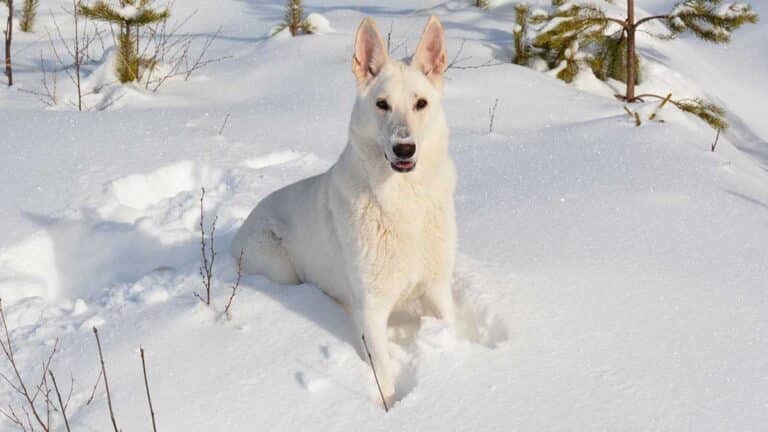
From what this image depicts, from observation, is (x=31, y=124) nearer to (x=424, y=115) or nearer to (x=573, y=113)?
(x=424, y=115)

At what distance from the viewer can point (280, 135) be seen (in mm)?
5703

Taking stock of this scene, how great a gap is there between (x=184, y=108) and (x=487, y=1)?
5087mm

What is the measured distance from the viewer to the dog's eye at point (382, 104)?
9.32 feet

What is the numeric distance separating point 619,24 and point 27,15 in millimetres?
7877

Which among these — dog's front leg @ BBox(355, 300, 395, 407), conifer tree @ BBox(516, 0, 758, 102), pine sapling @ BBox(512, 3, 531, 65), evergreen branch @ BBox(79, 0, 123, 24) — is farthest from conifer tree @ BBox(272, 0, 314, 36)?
dog's front leg @ BBox(355, 300, 395, 407)

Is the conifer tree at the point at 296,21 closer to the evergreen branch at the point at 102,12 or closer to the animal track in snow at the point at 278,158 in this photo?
the evergreen branch at the point at 102,12

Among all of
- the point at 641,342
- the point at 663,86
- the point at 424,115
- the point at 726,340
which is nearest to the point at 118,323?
the point at 424,115

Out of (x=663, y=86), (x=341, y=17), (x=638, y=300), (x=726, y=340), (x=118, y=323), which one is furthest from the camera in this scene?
(x=341, y=17)

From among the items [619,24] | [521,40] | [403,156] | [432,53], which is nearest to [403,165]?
[403,156]

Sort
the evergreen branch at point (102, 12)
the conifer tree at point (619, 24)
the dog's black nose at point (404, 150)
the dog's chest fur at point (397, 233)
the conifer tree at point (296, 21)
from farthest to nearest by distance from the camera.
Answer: the conifer tree at point (296, 21), the conifer tree at point (619, 24), the evergreen branch at point (102, 12), the dog's chest fur at point (397, 233), the dog's black nose at point (404, 150)

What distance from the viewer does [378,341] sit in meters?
2.89

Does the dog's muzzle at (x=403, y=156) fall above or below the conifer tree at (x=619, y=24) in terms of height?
above

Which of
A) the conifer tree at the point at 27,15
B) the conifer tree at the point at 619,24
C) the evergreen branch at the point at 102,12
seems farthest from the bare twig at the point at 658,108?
the conifer tree at the point at 27,15

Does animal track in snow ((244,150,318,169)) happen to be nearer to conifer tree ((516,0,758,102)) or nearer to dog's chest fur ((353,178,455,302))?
dog's chest fur ((353,178,455,302))
